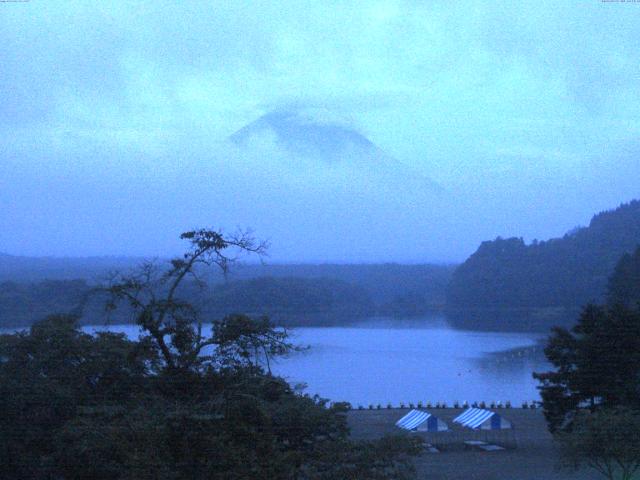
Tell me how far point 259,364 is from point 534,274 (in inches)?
472

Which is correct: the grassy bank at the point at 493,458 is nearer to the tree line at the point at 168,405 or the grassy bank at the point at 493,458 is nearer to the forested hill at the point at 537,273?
the tree line at the point at 168,405

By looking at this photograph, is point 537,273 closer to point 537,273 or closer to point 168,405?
point 537,273

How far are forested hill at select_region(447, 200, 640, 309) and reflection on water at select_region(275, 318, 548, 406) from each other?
133cm

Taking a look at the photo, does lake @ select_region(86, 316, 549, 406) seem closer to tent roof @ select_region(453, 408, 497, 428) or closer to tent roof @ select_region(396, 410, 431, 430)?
tent roof @ select_region(396, 410, 431, 430)

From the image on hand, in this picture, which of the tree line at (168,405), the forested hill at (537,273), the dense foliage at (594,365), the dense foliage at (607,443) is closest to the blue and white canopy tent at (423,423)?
the dense foliage at (594,365)

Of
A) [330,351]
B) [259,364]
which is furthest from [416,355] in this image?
[259,364]

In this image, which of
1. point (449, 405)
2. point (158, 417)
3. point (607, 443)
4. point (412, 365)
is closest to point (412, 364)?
point (412, 365)

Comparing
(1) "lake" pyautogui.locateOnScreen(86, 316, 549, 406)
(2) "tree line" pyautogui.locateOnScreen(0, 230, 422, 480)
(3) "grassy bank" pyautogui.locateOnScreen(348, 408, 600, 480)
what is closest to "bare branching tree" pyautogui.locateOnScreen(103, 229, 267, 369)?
(2) "tree line" pyautogui.locateOnScreen(0, 230, 422, 480)

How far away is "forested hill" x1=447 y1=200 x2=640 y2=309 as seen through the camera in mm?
13164

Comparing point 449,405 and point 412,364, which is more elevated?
point 412,364

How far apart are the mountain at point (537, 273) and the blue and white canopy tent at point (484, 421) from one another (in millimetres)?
4652

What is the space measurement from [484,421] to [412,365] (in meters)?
2.38

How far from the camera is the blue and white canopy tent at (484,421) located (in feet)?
22.9

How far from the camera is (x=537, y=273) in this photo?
1455cm
